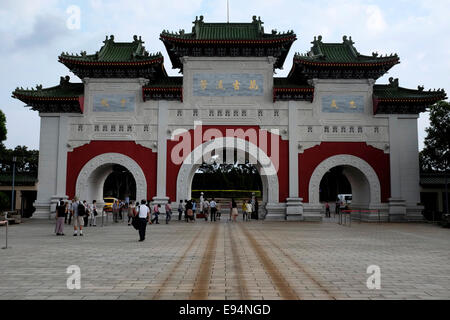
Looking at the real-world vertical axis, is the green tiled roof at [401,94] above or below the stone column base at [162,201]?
above

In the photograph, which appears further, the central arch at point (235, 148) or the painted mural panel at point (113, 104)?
the painted mural panel at point (113, 104)

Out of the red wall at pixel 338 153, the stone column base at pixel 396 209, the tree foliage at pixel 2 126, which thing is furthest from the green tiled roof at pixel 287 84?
the tree foliage at pixel 2 126

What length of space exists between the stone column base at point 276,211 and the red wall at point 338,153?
55.5 inches

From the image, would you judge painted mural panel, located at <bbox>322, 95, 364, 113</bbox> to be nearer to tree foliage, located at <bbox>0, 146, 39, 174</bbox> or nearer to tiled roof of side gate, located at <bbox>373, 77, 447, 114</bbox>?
tiled roof of side gate, located at <bbox>373, 77, 447, 114</bbox>

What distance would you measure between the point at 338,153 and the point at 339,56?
6.20m

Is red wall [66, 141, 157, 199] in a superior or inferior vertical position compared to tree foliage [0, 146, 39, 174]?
inferior

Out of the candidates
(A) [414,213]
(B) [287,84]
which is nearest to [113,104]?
(B) [287,84]

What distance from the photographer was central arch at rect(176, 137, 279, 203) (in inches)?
882

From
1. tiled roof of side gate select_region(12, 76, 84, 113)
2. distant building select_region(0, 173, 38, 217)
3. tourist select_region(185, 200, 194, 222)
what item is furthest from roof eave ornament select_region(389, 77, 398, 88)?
distant building select_region(0, 173, 38, 217)

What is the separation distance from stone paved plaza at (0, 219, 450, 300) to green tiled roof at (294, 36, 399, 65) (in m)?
13.8

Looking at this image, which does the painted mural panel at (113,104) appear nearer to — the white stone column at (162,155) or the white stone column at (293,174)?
the white stone column at (162,155)

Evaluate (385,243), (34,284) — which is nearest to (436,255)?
(385,243)

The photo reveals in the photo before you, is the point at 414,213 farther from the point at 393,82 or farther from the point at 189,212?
the point at 189,212

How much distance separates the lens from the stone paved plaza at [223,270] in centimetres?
543
